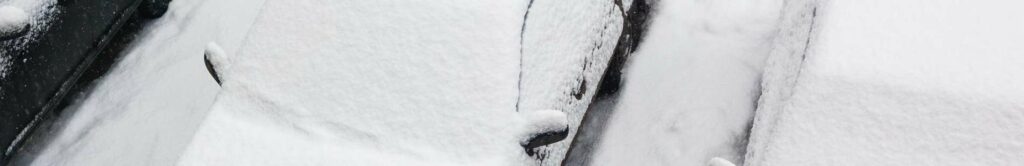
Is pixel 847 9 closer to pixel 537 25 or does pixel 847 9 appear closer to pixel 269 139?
pixel 537 25

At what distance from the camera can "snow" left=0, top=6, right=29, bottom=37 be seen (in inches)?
144

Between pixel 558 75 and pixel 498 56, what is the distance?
0.37 metres

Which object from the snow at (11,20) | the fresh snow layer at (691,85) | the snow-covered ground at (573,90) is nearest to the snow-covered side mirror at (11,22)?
the snow at (11,20)

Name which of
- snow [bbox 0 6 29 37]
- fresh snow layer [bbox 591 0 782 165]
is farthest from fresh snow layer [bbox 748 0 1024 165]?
snow [bbox 0 6 29 37]

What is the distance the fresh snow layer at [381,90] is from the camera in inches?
118

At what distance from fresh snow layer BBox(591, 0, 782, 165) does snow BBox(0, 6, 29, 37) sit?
9.54 feet

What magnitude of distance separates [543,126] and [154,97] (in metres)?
2.99

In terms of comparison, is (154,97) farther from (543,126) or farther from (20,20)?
(543,126)

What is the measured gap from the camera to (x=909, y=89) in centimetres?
256

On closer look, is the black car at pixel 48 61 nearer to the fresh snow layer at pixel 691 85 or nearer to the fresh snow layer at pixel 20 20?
the fresh snow layer at pixel 20 20

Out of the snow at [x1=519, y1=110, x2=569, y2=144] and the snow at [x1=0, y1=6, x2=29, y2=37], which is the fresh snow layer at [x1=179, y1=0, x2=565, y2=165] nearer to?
the snow at [x1=519, y1=110, x2=569, y2=144]

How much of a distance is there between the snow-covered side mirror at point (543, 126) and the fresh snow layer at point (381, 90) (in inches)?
1.2

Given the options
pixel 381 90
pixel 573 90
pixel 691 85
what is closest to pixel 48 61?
pixel 381 90

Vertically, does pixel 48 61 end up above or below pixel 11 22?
below
